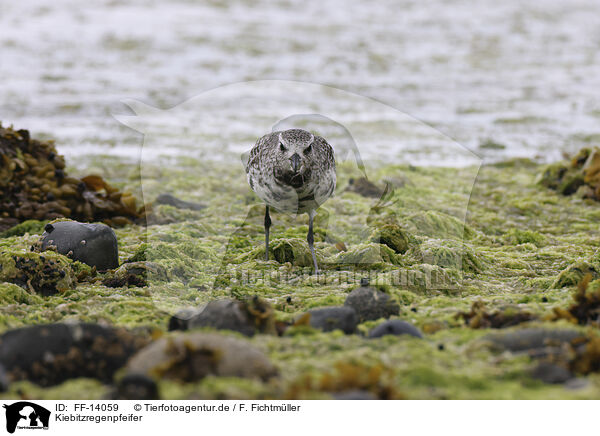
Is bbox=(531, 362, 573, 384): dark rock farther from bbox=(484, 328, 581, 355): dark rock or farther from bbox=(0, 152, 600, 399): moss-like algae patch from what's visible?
bbox=(484, 328, 581, 355): dark rock

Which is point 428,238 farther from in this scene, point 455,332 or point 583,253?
A: point 455,332

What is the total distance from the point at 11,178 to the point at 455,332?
7.17 metres

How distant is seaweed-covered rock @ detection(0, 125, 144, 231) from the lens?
8.32m

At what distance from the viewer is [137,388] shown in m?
3.48

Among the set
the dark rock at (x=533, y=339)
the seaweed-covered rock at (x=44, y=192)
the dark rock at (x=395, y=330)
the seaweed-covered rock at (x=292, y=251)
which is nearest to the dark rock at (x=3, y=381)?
the dark rock at (x=395, y=330)

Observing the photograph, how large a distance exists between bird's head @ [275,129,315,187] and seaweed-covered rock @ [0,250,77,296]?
254 centimetres

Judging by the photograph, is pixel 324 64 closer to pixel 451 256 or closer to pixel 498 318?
pixel 451 256

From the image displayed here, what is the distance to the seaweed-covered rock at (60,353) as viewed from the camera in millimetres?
3619

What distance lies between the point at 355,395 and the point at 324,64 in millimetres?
18788

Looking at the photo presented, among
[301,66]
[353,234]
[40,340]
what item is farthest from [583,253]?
[301,66]

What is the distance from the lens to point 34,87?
16.9 meters

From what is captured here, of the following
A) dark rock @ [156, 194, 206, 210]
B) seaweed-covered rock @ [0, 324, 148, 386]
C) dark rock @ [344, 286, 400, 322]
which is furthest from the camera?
dark rock @ [156, 194, 206, 210]

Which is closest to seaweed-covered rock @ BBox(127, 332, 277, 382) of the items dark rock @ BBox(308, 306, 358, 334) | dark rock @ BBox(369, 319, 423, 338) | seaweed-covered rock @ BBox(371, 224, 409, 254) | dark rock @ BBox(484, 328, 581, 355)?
dark rock @ BBox(308, 306, 358, 334)
